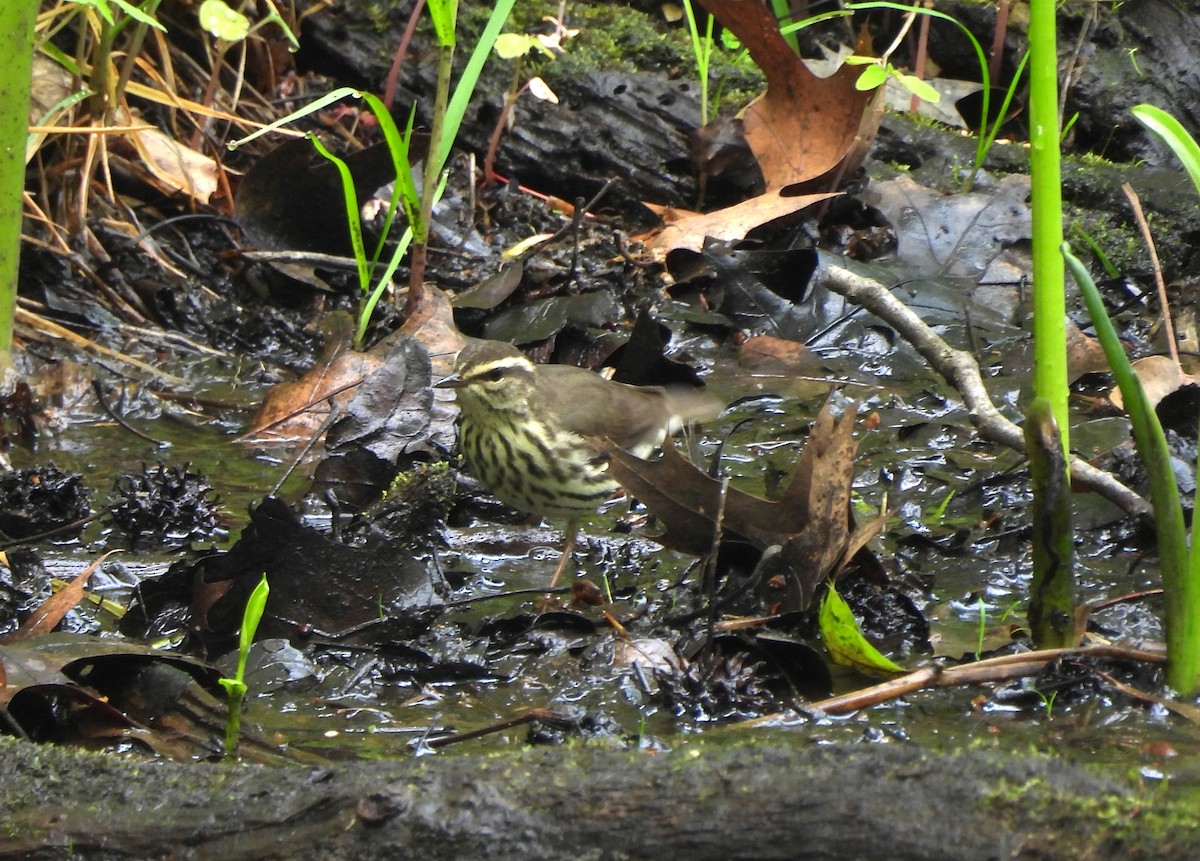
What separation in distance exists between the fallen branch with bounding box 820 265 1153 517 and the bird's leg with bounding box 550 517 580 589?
44.7 inches

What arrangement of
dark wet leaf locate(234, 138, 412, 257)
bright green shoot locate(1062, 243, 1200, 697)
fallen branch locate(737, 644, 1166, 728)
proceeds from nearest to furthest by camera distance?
bright green shoot locate(1062, 243, 1200, 697) → fallen branch locate(737, 644, 1166, 728) → dark wet leaf locate(234, 138, 412, 257)

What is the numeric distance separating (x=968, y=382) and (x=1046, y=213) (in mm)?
608

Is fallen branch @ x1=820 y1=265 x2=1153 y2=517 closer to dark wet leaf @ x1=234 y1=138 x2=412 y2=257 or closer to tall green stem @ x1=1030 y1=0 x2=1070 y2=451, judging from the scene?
tall green stem @ x1=1030 y1=0 x2=1070 y2=451

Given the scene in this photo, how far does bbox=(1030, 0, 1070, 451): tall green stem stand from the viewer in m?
2.84

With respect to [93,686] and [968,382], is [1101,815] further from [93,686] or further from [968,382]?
[93,686]

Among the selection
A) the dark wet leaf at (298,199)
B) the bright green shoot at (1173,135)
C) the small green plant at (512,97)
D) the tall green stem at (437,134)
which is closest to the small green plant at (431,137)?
the tall green stem at (437,134)

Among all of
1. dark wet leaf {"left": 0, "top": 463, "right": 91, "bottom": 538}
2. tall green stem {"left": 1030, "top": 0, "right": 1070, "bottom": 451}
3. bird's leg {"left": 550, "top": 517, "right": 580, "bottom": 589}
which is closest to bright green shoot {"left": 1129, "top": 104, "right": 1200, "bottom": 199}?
tall green stem {"left": 1030, "top": 0, "right": 1070, "bottom": 451}

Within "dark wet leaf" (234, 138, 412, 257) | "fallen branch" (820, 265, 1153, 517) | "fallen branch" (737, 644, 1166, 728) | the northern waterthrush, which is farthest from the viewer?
"dark wet leaf" (234, 138, 412, 257)

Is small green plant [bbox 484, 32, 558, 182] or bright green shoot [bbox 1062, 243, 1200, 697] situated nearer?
bright green shoot [bbox 1062, 243, 1200, 697]

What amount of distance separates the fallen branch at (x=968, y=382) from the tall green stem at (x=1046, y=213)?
0.36m

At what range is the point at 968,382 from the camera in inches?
133

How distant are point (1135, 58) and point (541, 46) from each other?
3.31 metres

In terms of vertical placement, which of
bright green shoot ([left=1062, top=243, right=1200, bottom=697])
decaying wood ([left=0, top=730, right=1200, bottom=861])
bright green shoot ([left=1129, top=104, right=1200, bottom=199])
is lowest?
decaying wood ([left=0, top=730, right=1200, bottom=861])

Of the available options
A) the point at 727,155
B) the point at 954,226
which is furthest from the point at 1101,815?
the point at 727,155
